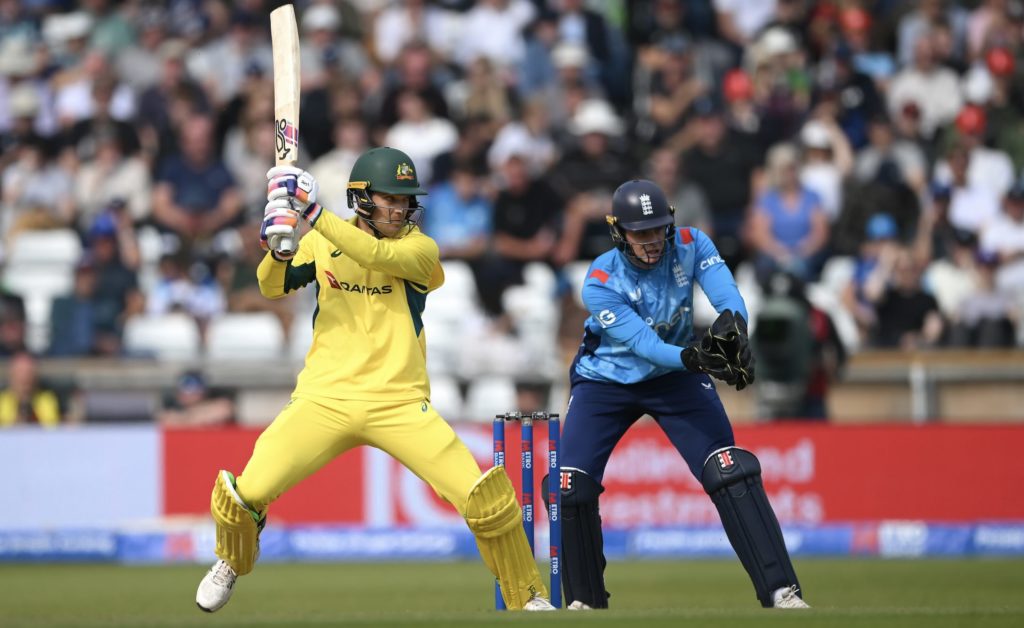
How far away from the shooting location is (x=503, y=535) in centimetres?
692

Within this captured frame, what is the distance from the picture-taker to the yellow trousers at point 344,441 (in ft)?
22.4

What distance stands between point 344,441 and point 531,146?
872 centimetres

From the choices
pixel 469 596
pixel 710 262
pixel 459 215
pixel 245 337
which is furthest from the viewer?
pixel 459 215

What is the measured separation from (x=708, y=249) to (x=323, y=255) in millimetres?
1669

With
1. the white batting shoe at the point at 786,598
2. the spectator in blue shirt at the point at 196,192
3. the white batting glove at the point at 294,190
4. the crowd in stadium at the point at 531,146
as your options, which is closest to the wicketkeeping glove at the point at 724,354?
the white batting shoe at the point at 786,598

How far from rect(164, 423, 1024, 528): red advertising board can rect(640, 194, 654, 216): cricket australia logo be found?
5458mm

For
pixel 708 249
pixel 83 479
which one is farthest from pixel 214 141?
pixel 708 249

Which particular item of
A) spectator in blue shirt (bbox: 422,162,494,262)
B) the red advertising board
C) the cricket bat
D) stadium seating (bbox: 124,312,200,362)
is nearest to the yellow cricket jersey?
the cricket bat

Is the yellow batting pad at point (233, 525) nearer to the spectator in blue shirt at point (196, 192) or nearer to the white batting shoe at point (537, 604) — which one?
the white batting shoe at point (537, 604)

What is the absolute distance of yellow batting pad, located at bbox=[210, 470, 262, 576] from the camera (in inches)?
269

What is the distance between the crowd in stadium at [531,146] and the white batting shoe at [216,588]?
639cm

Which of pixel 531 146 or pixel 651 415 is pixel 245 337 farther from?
pixel 651 415

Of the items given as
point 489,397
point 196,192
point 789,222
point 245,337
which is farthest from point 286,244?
point 196,192

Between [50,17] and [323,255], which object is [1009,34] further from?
[323,255]
